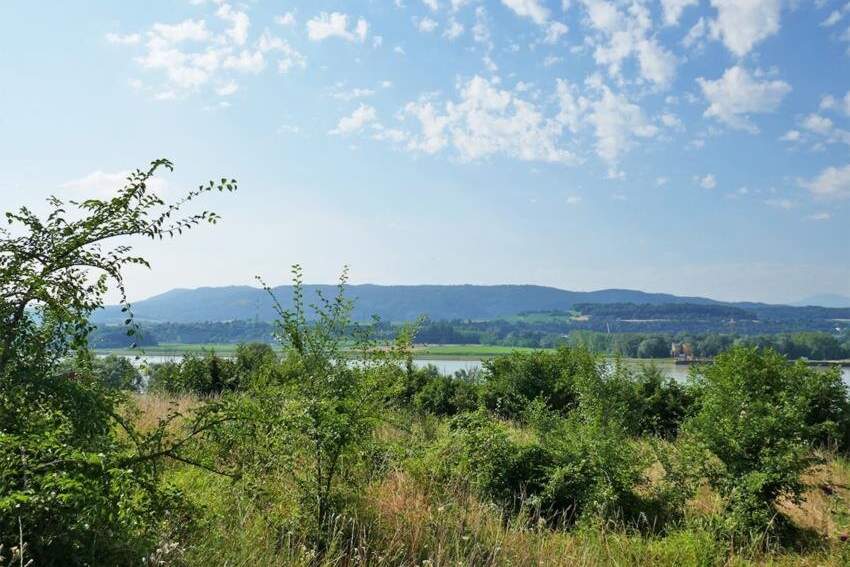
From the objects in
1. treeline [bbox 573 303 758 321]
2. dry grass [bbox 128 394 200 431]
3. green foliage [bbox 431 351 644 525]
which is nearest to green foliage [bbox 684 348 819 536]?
green foliage [bbox 431 351 644 525]

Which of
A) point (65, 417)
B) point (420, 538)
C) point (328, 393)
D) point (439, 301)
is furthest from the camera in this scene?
point (439, 301)

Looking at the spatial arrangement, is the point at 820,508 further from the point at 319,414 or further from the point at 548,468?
the point at 319,414

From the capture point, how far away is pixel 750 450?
6.84m

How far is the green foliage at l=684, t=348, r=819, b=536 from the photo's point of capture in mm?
6273

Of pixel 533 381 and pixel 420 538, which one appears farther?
pixel 533 381

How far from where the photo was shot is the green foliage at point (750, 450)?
6273mm

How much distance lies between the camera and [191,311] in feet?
557

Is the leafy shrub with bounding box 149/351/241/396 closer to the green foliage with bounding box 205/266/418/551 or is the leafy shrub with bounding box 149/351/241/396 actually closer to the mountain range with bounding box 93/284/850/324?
the green foliage with bounding box 205/266/418/551

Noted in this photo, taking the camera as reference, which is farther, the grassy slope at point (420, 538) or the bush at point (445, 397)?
→ the bush at point (445, 397)

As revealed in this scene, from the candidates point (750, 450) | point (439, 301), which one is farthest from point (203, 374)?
point (439, 301)

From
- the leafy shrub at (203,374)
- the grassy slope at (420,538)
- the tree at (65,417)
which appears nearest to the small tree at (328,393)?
the grassy slope at (420,538)

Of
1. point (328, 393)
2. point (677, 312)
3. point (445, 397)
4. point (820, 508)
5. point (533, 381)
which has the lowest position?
point (820, 508)

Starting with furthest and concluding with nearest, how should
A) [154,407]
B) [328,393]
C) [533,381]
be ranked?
[533,381], [154,407], [328,393]

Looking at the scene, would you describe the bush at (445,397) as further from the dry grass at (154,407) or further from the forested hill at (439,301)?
the forested hill at (439,301)
